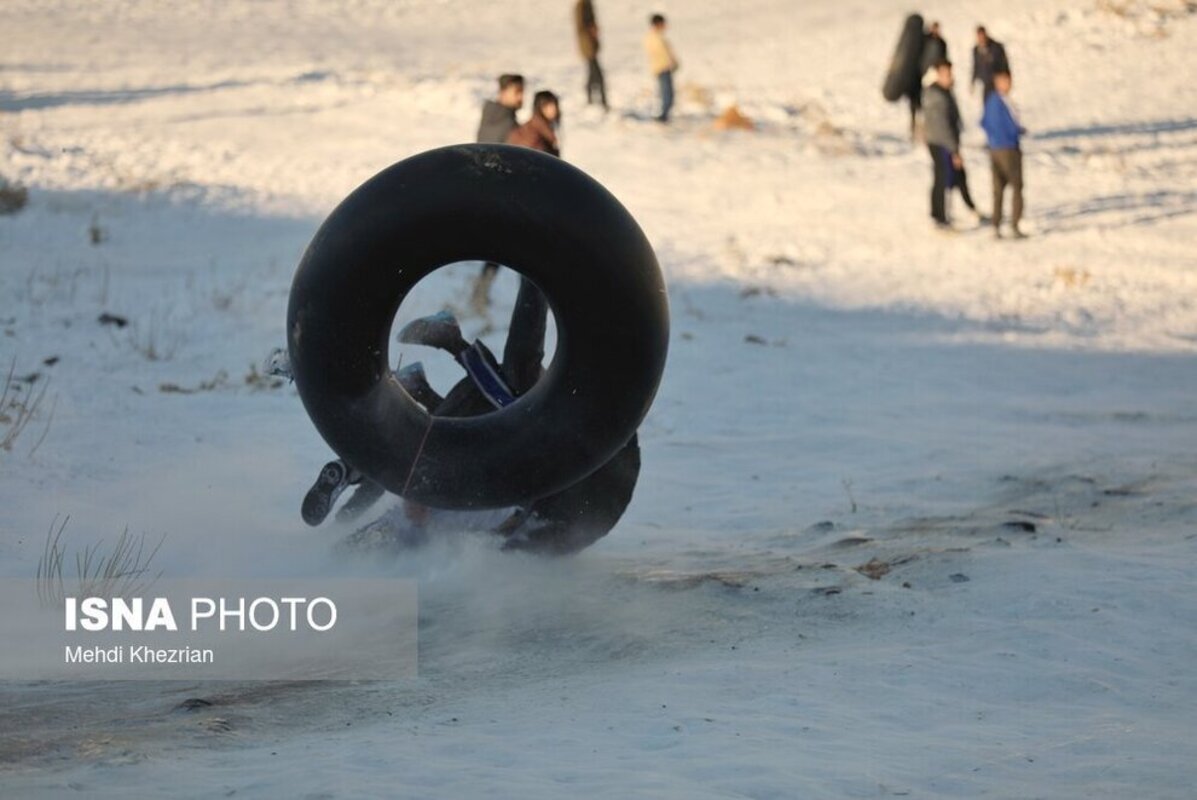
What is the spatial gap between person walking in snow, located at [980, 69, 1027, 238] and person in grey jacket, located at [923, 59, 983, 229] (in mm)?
362

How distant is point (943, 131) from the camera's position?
1580 centimetres

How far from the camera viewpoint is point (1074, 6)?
26.8 m

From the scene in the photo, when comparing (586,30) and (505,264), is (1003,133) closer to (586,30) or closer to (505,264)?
(586,30)

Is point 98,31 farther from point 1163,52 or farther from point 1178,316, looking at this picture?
point 1178,316

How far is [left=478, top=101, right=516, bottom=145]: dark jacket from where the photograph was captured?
41.5ft

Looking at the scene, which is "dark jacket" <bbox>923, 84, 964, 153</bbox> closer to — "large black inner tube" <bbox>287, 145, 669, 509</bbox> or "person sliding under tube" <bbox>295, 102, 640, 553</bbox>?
"person sliding under tube" <bbox>295, 102, 640, 553</bbox>

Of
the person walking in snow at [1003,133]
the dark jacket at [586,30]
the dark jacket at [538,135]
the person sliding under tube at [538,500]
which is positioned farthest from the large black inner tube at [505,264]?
the dark jacket at [586,30]

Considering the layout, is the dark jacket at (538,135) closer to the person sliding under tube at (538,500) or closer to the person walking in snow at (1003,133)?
the person walking in snow at (1003,133)

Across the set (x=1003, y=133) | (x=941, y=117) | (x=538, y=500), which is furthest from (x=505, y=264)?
(x=941, y=117)

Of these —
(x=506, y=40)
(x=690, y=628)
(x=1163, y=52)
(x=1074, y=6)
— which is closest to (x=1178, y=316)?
(x=690, y=628)

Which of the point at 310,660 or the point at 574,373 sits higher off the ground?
the point at 574,373

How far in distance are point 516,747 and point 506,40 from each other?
25.2 metres

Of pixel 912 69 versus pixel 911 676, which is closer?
pixel 911 676

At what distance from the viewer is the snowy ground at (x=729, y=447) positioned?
16.5 feet
